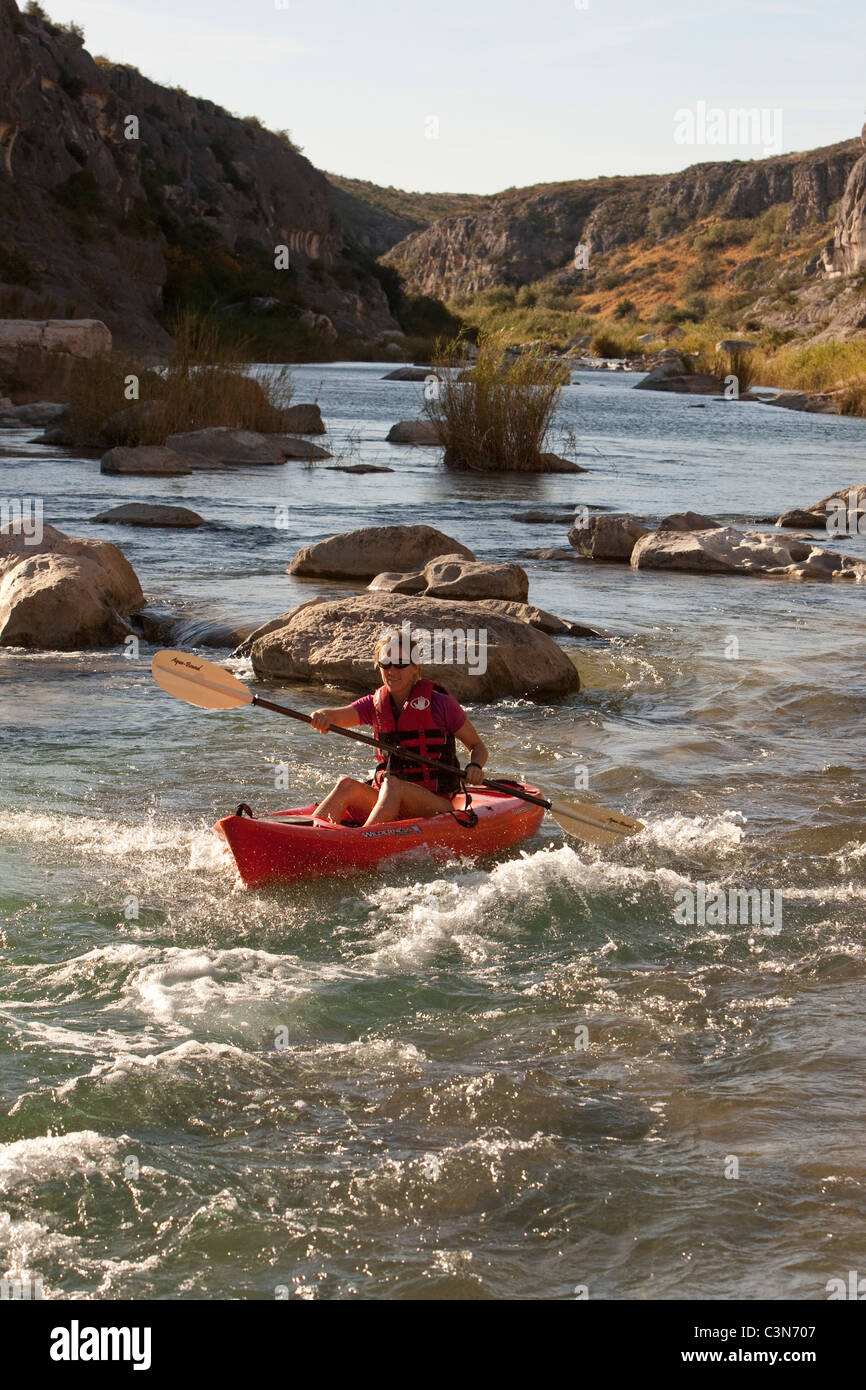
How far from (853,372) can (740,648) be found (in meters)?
29.9

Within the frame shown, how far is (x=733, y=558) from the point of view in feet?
44.2

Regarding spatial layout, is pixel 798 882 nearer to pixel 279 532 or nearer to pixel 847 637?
pixel 847 637

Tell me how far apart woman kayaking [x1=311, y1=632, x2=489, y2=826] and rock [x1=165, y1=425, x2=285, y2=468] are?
14.7m

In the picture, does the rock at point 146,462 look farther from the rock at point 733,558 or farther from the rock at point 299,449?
the rock at point 733,558

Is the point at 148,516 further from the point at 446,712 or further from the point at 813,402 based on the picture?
the point at 813,402

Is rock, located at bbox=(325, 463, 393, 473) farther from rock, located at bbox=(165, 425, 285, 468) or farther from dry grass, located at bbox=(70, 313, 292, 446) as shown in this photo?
dry grass, located at bbox=(70, 313, 292, 446)

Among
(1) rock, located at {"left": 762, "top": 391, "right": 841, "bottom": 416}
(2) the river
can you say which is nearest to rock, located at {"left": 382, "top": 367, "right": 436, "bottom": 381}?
(1) rock, located at {"left": 762, "top": 391, "right": 841, "bottom": 416}

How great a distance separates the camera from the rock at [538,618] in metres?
8.86

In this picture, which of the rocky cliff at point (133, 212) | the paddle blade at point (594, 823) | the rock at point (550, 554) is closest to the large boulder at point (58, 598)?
the paddle blade at point (594, 823)

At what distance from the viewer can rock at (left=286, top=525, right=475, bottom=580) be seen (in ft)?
39.1

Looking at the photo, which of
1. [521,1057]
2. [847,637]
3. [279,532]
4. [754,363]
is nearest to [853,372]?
[754,363]

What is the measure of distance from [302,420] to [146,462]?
5.64 m

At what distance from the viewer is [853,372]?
37.2 metres

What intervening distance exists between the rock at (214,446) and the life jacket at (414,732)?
1470 cm
